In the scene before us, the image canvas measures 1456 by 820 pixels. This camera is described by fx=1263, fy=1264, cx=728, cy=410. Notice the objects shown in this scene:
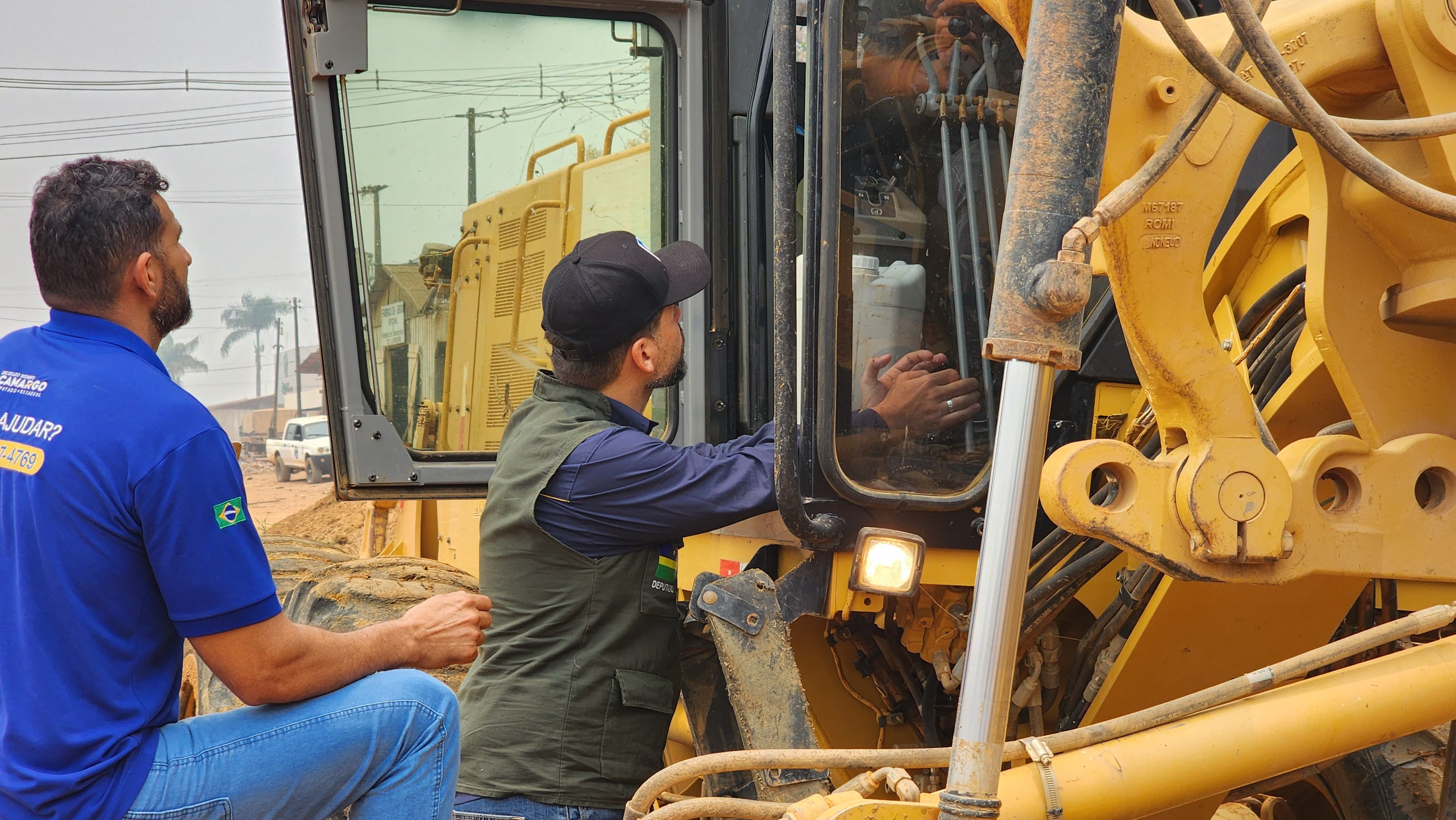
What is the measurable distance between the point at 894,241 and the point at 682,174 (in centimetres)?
99

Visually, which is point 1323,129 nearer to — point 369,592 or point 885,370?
point 885,370

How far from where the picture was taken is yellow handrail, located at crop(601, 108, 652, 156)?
→ 3.50 metres

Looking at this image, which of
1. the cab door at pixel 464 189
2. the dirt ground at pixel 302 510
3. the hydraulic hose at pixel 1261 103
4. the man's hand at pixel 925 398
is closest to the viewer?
the hydraulic hose at pixel 1261 103

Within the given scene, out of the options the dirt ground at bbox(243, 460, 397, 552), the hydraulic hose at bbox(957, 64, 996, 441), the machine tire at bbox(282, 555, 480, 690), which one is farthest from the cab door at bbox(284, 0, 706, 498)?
the dirt ground at bbox(243, 460, 397, 552)

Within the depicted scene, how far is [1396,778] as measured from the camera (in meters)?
2.80

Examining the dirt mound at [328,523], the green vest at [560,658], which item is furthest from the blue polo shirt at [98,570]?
the dirt mound at [328,523]

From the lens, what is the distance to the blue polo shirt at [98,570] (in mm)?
1787

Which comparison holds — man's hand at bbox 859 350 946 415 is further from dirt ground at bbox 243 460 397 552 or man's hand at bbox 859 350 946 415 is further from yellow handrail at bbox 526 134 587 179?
dirt ground at bbox 243 460 397 552

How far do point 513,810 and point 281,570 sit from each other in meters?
2.09

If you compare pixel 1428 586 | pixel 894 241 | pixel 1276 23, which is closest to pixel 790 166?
pixel 894 241

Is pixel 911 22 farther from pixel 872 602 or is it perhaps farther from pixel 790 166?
pixel 872 602

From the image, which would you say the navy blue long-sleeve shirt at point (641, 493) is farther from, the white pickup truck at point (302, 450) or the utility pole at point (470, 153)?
the white pickup truck at point (302, 450)

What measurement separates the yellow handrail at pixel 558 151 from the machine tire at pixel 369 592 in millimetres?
1224

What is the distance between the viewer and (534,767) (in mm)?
2277
